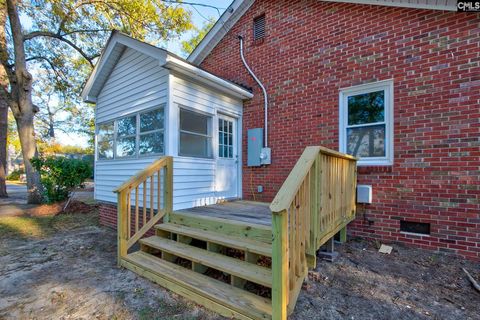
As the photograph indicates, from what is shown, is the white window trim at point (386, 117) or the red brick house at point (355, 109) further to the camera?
the white window trim at point (386, 117)

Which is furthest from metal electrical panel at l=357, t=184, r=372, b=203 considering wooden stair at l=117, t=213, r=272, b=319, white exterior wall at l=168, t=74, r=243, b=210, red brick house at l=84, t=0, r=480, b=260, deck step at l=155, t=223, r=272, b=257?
white exterior wall at l=168, t=74, r=243, b=210

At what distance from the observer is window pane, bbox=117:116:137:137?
5.43 metres

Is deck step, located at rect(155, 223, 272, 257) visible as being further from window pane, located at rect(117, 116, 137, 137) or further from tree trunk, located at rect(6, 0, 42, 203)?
tree trunk, located at rect(6, 0, 42, 203)

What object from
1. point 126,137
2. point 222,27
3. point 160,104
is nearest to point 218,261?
point 160,104

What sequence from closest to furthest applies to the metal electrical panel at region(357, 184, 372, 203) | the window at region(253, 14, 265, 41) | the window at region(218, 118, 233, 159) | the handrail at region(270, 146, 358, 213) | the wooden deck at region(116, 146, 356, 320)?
1. the handrail at region(270, 146, 358, 213)
2. the wooden deck at region(116, 146, 356, 320)
3. the metal electrical panel at region(357, 184, 372, 203)
4. the window at region(218, 118, 233, 159)
5. the window at region(253, 14, 265, 41)

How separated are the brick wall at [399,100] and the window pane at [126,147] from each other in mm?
2835

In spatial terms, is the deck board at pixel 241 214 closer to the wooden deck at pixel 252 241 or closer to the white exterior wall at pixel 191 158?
the wooden deck at pixel 252 241

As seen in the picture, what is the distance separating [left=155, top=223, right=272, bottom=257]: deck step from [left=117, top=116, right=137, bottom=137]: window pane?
98.8 inches

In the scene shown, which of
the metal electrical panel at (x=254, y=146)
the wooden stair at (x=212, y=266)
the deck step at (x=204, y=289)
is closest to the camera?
the deck step at (x=204, y=289)

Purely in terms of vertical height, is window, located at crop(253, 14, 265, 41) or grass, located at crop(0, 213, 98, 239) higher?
window, located at crop(253, 14, 265, 41)

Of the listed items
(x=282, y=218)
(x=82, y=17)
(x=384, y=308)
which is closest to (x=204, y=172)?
(x=282, y=218)

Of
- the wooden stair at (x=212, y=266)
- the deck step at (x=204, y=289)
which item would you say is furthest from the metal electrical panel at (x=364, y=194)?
the deck step at (x=204, y=289)

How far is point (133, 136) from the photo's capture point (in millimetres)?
5395

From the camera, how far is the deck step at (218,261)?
8.21 ft
